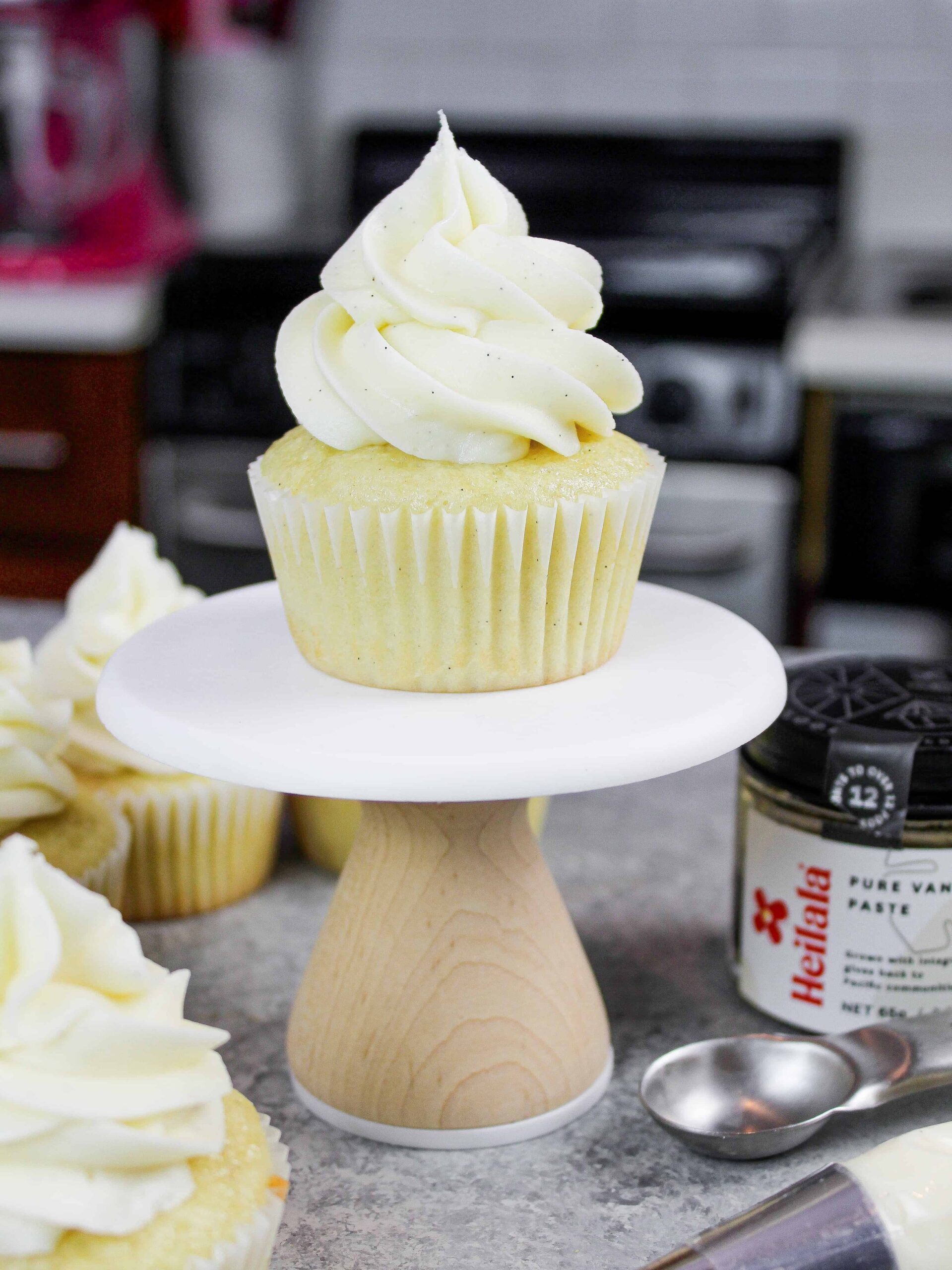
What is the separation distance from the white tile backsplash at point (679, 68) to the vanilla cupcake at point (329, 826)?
2.13m

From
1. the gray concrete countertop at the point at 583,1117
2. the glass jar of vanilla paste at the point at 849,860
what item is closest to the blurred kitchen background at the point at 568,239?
the gray concrete countertop at the point at 583,1117

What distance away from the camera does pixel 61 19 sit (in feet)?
9.05

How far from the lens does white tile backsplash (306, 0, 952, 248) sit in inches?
109

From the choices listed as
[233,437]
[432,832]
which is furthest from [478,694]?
[233,437]

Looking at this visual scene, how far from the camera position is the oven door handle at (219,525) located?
238cm

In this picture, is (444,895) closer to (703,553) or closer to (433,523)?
(433,523)

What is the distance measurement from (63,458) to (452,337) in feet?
5.95

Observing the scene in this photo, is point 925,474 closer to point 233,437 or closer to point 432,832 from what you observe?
point 233,437

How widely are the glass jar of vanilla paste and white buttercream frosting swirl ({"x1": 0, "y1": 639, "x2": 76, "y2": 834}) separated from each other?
0.41 m

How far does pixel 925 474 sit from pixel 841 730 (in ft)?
4.69

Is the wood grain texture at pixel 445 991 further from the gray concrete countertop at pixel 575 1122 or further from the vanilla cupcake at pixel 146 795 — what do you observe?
the vanilla cupcake at pixel 146 795

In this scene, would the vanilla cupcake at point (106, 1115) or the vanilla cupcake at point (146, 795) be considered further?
the vanilla cupcake at point (146, 795)

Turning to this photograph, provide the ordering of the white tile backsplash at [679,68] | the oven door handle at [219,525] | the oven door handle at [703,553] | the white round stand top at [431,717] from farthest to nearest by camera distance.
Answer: the white tile backsplash at [679,68] → the oven door handle at [219,525] → the oven door handle at [703,553] → the white round stand top at [431,717]

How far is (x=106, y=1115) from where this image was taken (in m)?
0.57
